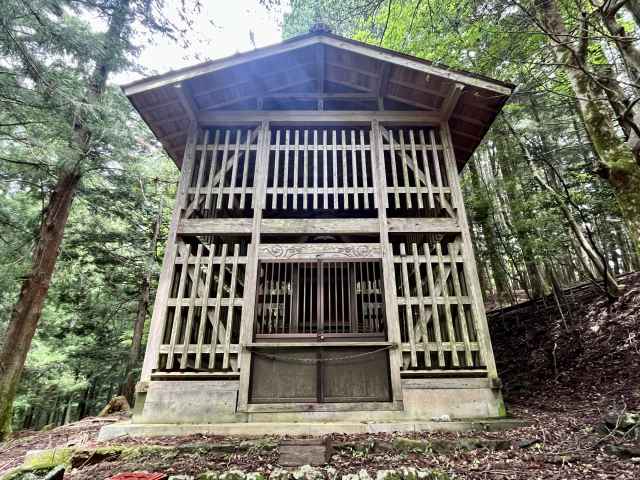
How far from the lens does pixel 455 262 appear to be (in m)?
5.71

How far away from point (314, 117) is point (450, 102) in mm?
2704

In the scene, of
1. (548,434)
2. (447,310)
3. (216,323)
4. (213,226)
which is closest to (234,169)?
(213,226)

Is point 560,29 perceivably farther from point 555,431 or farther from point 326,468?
point 326,468

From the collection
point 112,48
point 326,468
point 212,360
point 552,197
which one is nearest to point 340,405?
point 326,468

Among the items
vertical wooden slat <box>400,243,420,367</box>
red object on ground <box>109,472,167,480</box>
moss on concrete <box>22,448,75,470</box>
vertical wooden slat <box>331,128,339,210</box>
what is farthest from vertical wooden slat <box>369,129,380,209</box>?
moss on concrete <box>22,448,75,470</box>

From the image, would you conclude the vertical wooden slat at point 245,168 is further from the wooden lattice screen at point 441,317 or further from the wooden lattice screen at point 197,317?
the wooden lattice screen at point 441,317

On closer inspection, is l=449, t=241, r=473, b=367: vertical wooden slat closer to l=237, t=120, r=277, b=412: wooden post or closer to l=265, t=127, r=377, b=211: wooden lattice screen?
l=265, t=127, r=377, b=211: wooden lattice screen

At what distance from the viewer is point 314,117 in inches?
265

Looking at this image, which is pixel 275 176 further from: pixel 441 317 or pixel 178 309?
pixel 441 317

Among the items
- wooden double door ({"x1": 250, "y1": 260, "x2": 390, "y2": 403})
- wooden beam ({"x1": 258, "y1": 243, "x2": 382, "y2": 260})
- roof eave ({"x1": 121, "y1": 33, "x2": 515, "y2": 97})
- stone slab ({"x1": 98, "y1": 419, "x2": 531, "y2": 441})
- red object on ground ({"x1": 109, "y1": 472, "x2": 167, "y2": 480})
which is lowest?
red object on ground ({"x1": 109, "y1": 472, "x2": 167, "y2": 480})

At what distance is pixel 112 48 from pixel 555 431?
11273 mm

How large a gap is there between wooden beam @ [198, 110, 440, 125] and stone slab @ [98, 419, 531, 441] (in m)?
5.49

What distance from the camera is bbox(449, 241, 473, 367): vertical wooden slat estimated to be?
17.0ft

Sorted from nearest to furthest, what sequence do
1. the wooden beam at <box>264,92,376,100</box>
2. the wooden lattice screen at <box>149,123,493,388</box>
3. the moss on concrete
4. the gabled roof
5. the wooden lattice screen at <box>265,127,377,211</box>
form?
the moss on concrete
the wooden lattice screen at <box>149,123,493,388</box>
the gabled roof
the wooden lattice screen at <box>265,127,377,211</box>
the wooden beam at <box>264,92,376,100</box>
